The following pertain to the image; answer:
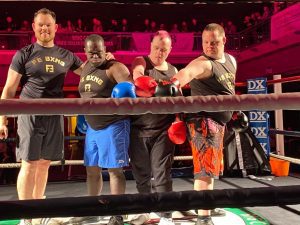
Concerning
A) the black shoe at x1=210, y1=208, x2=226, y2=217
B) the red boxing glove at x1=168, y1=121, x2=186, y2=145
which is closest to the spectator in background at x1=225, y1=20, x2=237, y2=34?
the black shoe at x1=210, y1=208, x2=226, y2=217

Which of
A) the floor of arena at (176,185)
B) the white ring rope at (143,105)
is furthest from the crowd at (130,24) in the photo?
the white ring rope at (143,105)

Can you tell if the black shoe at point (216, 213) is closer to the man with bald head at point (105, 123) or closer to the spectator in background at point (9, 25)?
the man with bald head at point (105, 123)

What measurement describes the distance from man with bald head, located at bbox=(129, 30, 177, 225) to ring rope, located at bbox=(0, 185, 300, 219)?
1089 mm

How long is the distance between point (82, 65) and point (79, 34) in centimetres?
826

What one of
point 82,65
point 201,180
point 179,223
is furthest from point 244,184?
point 82,65

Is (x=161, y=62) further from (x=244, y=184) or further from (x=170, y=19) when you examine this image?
(x=170, y=19)

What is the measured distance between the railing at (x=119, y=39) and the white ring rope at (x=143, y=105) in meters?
8.86

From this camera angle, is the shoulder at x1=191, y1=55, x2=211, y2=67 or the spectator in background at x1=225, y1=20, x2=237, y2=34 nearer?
the shoulder at x1=191, y1=55, x2=211, y2=67

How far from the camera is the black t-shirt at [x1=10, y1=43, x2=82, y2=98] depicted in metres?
2.04

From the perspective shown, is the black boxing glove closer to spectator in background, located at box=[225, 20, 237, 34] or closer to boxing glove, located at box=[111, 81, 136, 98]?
boxing glove, located at box=[111, 81, 136, 98]

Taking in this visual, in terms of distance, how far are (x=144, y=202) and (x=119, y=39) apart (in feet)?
31.9

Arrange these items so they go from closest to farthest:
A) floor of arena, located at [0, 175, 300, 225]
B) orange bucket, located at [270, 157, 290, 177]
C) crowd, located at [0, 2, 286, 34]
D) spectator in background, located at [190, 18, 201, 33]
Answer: floor of arena, located at [0, 175, 300, 225]
orange bucket, located at [270, 157, 290, 177]
crowd, located at [0, 2, 286, 34]
spectator in background, located at [190, 18, 201, 33]

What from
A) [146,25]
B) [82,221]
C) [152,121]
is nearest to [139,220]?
[82,221]

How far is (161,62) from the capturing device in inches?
84.7
